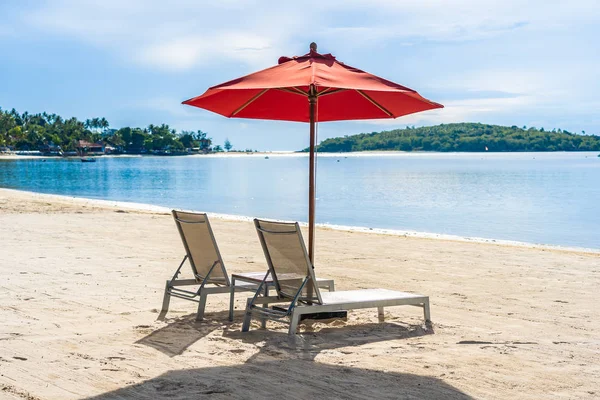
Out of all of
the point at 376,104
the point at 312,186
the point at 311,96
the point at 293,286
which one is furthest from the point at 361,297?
the point at 376,104

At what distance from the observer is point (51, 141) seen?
590 ft

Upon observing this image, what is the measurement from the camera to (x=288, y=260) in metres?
5.46

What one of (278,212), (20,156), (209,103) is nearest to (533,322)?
(209,103)

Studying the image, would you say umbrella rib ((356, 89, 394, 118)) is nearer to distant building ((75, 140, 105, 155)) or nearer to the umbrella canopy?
the umbrella canopy

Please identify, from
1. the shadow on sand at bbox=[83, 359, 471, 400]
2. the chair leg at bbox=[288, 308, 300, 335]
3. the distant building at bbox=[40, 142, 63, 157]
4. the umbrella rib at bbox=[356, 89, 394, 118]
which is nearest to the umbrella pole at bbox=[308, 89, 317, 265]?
the umbrella rib at bbox=[356, 89, 394, 118]

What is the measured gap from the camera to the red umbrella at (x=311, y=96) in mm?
5426

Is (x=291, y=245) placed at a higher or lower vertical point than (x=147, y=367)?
higher

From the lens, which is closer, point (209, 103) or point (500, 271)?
point (209, 103)

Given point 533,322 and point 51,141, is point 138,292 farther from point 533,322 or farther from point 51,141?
point 51,141

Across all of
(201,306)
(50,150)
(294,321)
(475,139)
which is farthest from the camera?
(50,150)

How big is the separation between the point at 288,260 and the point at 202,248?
1.01m

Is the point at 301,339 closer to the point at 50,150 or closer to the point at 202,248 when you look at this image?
the point at 202,248

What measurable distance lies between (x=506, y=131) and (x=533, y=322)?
495ft

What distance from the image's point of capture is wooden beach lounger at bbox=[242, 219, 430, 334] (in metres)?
5.35
